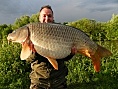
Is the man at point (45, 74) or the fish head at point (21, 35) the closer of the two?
the fish head at point (21, 35)

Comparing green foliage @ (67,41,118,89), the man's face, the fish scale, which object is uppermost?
the man's face

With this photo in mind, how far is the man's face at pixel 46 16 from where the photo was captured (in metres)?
4.01

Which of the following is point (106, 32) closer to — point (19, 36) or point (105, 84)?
point (105, 84)

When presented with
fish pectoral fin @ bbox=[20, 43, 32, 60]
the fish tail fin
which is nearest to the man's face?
fish pectoral fin @ bbox=[20, 43, 32, 60]

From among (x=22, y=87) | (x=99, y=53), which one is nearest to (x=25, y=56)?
(x=99, y=53)

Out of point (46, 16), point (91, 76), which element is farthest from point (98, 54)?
point (91, 76)

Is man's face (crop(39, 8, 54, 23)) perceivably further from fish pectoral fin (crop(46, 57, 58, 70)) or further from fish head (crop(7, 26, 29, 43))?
fish pectoral fin (crop(46, 57, 58, 70))

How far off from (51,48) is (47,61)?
0.24 metres

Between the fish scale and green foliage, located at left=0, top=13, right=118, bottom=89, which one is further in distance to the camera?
green foliage, located at left=0, top=13, right=118, bottom=89

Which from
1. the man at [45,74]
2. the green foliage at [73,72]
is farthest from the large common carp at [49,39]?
the green foliage at [73,72]

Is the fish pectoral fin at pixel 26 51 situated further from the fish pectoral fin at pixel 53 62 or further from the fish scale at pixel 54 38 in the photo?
the fish pectoral fin at pixel 53 62

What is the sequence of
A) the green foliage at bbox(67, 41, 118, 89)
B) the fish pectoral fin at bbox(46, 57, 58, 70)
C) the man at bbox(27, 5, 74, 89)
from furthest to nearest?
the green foliage at bbox(67, 41, 118, 89) < the man at bbox(27, 5, 74, 89) < the fish pectoral fin at bbox(46, 57, 58, 70)

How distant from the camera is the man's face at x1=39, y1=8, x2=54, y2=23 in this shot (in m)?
4.01

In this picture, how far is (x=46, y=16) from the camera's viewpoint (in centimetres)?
401
